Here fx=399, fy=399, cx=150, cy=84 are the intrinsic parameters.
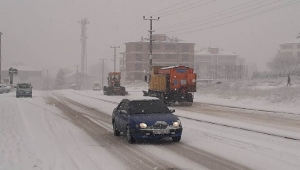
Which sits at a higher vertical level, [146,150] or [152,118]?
[152,118]

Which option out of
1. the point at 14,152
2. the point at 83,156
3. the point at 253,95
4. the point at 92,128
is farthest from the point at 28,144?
the point at 253,95

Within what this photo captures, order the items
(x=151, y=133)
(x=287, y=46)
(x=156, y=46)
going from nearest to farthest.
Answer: (x=151, y=133) → (x=156, y=46) → (x=287, y=46)

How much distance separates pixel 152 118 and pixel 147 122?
30 cm

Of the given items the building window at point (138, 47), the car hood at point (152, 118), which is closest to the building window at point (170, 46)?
the building window at point (138, 47)

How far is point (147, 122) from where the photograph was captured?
1273 centimetres

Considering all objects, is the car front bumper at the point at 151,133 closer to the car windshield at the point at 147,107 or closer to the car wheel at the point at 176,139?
the car wheel at the point at 176,139

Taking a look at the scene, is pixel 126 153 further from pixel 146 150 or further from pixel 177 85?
pixel 177 85

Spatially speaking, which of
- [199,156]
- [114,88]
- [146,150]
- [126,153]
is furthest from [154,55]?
[199,156]

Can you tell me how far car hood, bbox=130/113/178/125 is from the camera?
12805 mm

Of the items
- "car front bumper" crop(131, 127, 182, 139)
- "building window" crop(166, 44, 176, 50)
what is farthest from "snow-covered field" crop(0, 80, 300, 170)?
"building window" crop(166, 44, 176, 50)

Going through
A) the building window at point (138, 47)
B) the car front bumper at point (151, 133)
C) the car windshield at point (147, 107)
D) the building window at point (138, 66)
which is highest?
the building window at point (138, 47)

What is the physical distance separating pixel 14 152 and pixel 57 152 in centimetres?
114

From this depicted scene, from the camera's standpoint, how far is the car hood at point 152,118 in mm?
12805

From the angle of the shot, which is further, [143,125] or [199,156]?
[143,125]
